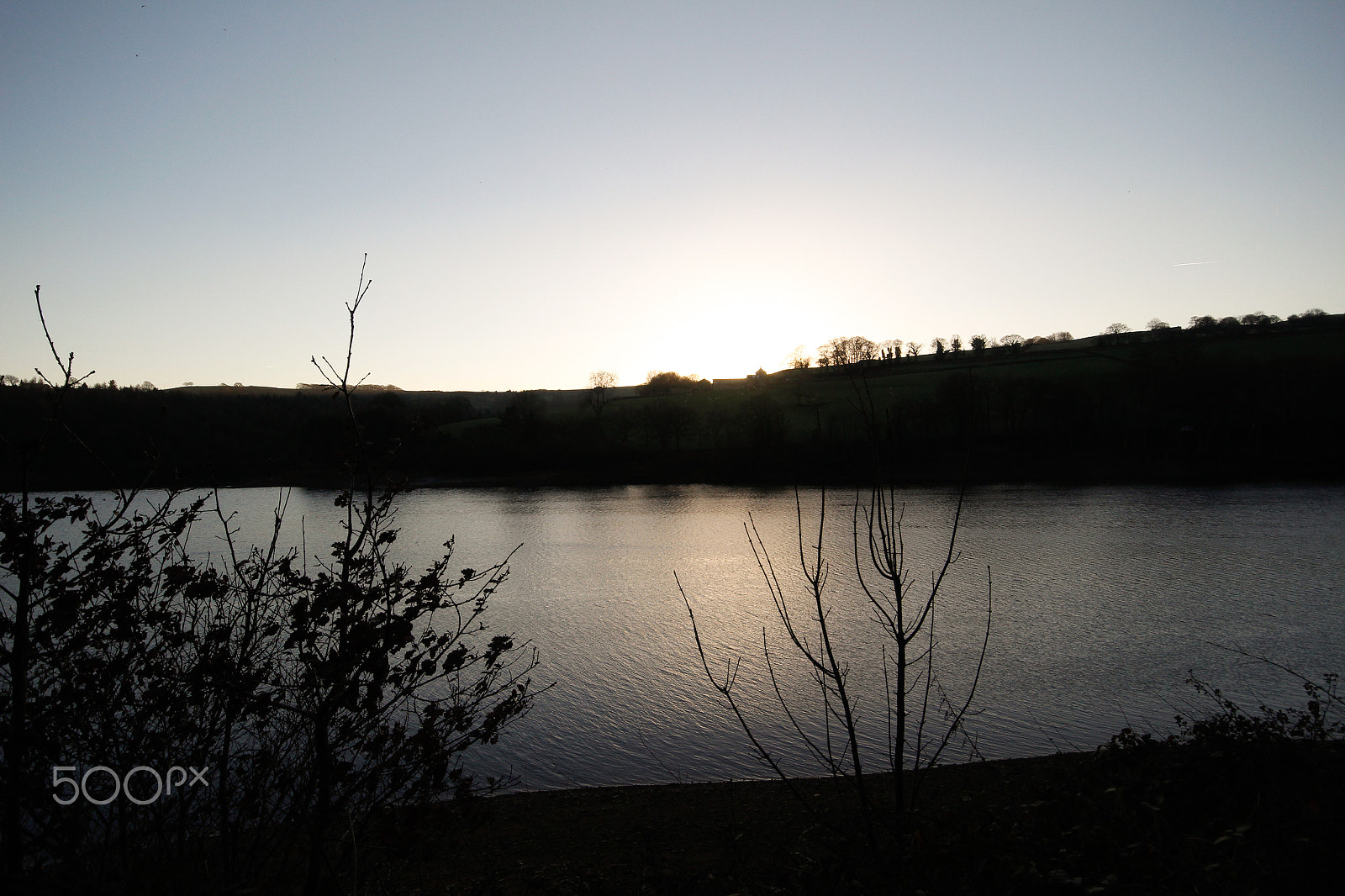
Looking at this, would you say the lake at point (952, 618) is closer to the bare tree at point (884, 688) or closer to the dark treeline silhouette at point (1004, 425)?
the bare tree at point (884, 688)

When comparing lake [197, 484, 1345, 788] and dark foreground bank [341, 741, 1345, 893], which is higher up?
dark foreground bank [341, 741, 1345, 893]

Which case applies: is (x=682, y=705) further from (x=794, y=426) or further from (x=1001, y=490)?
(x=794, y=426)

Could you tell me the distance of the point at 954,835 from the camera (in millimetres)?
5473

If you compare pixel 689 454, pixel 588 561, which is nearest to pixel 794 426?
pixel 689 454

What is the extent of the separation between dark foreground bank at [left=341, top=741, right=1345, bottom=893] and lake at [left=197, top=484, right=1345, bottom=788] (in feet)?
4.77

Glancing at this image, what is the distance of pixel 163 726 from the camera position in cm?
424

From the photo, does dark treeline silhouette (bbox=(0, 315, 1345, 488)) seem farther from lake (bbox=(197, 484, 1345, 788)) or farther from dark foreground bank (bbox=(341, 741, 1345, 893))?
dark foreground bank (bbox=(341, 741, 1345, 893))

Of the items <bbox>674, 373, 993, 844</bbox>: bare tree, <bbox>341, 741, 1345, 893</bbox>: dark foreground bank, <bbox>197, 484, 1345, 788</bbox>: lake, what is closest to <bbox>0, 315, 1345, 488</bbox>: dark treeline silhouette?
<bbox>197, 484, 1345, 788</bbox>: lake

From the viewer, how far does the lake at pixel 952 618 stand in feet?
38.8

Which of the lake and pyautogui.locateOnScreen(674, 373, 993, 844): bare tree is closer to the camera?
pyautogui.locateOnScreen(674, 373, 993, 844): bare tree

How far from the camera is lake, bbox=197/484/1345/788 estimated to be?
11828 millimetres

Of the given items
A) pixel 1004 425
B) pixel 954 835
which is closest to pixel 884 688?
pixel 954 835

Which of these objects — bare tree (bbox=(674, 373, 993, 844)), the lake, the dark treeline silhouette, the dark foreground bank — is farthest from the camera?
the dark treeline silhouette

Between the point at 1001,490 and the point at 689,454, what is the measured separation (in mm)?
24675
